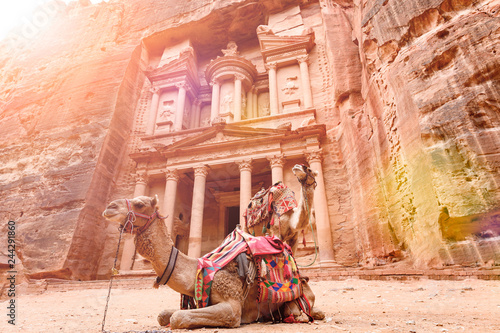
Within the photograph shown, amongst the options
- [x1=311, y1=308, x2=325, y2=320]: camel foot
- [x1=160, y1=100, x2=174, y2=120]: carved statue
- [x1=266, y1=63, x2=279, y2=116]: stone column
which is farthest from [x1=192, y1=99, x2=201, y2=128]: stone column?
[x1=311, y1=308, x2=325, y2=320]: camel foot

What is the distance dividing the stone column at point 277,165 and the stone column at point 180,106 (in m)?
7.80

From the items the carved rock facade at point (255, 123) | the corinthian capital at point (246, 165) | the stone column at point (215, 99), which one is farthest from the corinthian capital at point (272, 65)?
the corinthian capital at point (246, 165)

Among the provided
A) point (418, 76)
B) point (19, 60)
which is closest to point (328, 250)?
point (418, 76)

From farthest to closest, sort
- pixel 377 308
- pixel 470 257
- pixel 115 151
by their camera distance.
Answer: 1. pixel 115 151
2. pixel 470 257
3. pixel 377 308

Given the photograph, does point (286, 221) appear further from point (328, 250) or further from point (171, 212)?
point (171, 212)

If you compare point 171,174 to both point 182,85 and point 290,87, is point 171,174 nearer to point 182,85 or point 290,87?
point 182,85

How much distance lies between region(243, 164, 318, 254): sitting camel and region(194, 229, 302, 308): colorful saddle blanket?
737 mm

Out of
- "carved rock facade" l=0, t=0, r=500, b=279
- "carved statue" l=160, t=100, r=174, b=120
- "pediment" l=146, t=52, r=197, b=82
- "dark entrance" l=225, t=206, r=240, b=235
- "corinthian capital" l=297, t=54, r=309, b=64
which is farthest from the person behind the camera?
"pediment" l=146, t=52, r=197, b=82

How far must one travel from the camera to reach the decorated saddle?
2.91 m

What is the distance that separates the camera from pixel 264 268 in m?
3.20

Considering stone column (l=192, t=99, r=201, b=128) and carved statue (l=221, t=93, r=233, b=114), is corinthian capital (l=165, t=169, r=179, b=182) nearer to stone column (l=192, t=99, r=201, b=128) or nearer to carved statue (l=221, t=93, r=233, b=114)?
carved statue (l=221, t=93, r=233, b=114)

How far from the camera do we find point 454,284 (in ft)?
16.6

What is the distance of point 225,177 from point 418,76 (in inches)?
449

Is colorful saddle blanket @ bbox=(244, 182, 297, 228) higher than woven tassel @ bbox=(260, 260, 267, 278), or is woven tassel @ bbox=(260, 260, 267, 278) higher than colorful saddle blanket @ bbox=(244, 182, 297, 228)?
colorful saddle blanket @ bbox=(244, 182, 297, 228)
